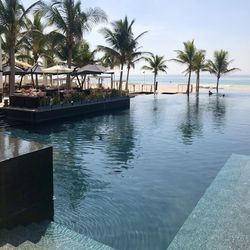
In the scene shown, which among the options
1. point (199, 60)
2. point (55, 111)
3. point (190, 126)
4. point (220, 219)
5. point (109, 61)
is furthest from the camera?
point (199, 60)

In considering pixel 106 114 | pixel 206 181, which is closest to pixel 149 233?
pixel 206 181

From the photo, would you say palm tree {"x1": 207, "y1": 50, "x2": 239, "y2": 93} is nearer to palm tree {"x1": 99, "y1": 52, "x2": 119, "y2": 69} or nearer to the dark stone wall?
palm tree {"x1": 99, "y1": 52, "x2": 119, "y2": 69}

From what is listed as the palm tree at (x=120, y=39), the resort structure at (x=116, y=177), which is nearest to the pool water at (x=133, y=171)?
the resort structure at (x=116, y=177)

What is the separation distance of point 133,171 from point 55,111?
9425 millimetres

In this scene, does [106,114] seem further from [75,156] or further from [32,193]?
[32,193]

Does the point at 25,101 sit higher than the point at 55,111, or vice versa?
the point at 25,101

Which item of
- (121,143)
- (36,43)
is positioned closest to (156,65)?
(36,43)

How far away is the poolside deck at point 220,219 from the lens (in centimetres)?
502

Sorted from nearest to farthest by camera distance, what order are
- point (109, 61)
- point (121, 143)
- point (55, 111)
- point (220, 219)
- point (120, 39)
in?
1. point (220, 219)
2. point (121, 143)
3. point (55, 111)
4. point (120, 39)
5. point (109, 61)

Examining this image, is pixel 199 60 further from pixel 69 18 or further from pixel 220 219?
pixel 220 219

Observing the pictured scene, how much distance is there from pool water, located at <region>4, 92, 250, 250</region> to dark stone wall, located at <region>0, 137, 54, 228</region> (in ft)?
Result: 2.08

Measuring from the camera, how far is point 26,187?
5.07 metres

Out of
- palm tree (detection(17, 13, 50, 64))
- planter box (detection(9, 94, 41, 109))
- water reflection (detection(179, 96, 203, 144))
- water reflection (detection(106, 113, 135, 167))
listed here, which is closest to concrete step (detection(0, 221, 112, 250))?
water reflection (detection(106, 113, 135, 167))

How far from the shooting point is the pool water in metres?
5.77
